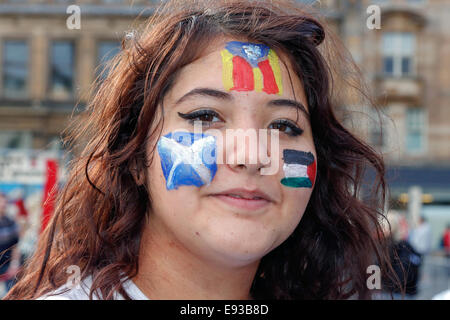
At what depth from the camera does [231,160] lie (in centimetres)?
146

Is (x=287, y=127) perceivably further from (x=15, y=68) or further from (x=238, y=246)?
(x=15, y=68)

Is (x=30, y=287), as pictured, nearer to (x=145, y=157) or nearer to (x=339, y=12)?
(x=145, y=157)

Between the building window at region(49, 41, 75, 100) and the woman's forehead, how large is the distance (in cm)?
1559

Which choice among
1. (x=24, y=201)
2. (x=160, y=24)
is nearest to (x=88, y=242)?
(x=160, y=24)

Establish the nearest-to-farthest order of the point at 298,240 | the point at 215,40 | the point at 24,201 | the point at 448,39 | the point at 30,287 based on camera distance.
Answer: the point at 215,40 → the point at 30,287 → the point at 298,240 → the point at 24,201 → the point at 448,39

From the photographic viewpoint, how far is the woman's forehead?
1549 mm

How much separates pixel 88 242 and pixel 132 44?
66 cm

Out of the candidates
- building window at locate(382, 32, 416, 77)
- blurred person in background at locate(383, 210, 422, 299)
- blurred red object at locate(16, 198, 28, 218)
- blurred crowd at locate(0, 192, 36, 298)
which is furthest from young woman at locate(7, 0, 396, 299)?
building window at locate(382, 32, 416, 77)

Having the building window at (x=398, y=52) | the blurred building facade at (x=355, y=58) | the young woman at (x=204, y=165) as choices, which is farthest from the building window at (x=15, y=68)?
the young woman at (x=204, y=165)

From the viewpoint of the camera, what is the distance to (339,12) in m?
15.8

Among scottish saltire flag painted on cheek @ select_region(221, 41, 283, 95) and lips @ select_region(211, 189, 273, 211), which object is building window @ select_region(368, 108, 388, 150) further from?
lips @ select_region(211, 189, 273, 211)

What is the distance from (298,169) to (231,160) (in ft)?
0.83

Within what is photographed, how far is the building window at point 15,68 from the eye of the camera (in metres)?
16.2

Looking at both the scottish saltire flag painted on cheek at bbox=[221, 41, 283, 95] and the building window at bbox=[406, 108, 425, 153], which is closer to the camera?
the scottish saltire flag painted on cheek at bbox=[221, 41, 283, 95]
